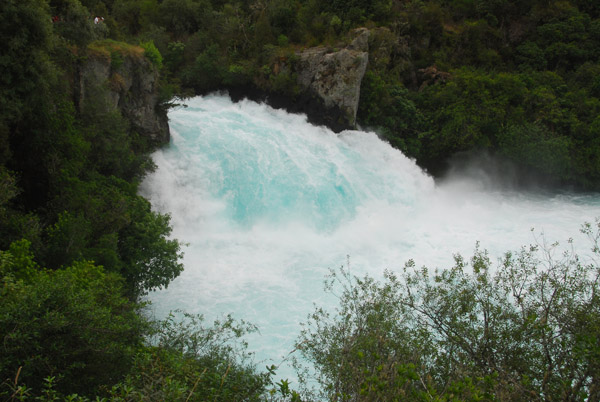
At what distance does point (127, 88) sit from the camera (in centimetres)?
1959

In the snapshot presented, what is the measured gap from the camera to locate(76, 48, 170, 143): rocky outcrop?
17.0 metres

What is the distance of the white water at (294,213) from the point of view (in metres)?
16.0

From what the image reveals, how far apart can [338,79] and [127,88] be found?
1264 centimetres

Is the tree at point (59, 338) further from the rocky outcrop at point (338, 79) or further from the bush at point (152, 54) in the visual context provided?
the rocky outcrop at point (338, 79)

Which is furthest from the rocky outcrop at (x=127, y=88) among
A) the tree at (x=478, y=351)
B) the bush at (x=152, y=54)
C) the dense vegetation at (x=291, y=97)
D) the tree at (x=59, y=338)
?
the tree at (x=478, y=351)

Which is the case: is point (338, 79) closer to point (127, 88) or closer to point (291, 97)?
point (291, 97)

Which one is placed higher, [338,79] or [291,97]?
[338,79]

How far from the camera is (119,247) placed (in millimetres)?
14320

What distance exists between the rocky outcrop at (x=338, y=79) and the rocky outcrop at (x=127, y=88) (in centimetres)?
1007

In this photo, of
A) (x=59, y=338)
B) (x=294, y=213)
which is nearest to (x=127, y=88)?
(x=294, y=213)

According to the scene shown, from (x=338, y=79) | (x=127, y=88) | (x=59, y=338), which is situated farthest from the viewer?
(x=338, y=79)

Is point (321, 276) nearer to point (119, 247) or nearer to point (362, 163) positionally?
point (119, 247)

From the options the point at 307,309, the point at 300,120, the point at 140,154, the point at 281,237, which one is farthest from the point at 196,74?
the point at 307,309

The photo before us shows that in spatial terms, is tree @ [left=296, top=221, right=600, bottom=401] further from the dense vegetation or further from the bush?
the bush
